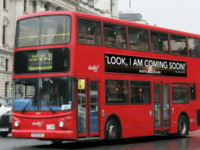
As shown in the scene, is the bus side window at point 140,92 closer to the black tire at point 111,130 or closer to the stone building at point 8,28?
the black tire at point 111,130

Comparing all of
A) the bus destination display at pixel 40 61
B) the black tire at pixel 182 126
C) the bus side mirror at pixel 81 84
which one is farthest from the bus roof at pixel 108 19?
the black tire at pixel 182 126

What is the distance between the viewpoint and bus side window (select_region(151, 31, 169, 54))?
1900cm

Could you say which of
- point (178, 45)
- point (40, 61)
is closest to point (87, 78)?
point (40, 61)

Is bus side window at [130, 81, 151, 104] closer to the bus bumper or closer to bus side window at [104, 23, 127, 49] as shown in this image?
bus side window at [104, 23, 127, 49]

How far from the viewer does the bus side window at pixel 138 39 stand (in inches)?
705

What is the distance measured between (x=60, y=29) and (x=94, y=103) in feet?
Result: 8.37

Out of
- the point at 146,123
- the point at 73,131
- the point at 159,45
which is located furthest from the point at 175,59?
the point at 73,131

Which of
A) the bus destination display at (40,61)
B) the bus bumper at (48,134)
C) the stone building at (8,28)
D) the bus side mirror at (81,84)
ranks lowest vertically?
the bus bumper at (48,134)

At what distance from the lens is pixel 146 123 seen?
61.0ft

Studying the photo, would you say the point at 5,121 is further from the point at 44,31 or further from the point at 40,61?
the point at 44,31

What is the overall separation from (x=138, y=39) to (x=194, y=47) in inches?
161

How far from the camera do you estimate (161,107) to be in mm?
19344

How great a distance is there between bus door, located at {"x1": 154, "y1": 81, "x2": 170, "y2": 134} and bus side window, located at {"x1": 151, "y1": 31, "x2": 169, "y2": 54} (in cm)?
121

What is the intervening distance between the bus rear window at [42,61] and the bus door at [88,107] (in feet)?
2.59
